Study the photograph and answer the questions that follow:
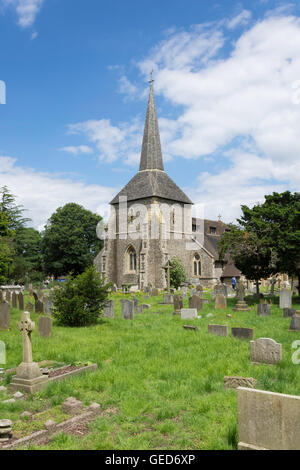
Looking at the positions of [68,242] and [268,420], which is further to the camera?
[68,242]

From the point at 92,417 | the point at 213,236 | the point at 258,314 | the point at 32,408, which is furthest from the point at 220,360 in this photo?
the point at 213,236

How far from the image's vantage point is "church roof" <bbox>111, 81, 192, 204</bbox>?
33.0 meters

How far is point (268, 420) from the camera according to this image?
344cm

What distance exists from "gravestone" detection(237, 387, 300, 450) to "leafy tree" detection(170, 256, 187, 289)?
26.0 metres

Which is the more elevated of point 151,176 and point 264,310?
point 151,176

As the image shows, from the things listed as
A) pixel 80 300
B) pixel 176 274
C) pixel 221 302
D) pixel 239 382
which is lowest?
pixel 239 382

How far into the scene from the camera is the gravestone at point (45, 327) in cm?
973

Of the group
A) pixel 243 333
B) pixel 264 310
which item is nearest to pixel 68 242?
pixel 264 310

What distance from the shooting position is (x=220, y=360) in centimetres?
688

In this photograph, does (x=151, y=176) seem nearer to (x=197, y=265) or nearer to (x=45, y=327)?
(x=197, y=265)

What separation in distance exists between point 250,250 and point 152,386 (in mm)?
11950

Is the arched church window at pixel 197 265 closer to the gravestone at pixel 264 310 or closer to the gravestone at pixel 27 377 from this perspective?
the gravestone at pixel 264 310

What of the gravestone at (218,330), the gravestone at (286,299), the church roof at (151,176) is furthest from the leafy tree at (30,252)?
the gravestone at (218,330)

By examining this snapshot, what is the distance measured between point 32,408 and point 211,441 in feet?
8.75
